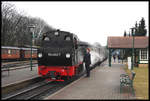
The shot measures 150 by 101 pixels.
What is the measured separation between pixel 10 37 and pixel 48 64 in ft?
110

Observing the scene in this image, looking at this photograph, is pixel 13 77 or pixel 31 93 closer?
pixel 31 93

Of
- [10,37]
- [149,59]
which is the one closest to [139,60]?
[149,59]

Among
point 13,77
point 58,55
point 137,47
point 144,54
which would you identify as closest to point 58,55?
point 58,55

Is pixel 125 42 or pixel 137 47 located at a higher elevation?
pixel 125 42

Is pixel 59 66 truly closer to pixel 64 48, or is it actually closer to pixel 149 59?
pixel 64 48

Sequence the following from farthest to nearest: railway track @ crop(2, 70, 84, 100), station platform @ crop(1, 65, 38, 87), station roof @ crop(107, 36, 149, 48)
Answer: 1. station roof @ crop(107, 36, 149, 48)
2. station platform @ crop(1, 65, 38, 87)
3. railway track @ crop(2, 70, 84, 100)

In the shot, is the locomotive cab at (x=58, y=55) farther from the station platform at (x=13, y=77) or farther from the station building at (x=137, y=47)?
the station building at (x=137, y=47)

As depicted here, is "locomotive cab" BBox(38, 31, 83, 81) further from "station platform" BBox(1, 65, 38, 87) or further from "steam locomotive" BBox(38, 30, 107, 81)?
"station platform" BBox(1, 65, 38, 87)

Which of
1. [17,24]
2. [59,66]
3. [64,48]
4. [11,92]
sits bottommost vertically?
[11,92]

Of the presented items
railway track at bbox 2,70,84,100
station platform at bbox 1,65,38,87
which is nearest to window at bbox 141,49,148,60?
station platform at bbox 1,65,38,87

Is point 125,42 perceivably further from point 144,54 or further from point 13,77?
point 13,77

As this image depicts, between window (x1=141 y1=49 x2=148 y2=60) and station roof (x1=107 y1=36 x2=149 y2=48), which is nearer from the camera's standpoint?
window (x1=141 y1=49 x2=148 y2=60)

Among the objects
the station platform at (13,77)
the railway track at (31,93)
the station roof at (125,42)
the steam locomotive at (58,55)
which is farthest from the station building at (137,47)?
the railway track at (31,93)

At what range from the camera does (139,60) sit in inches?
1041
